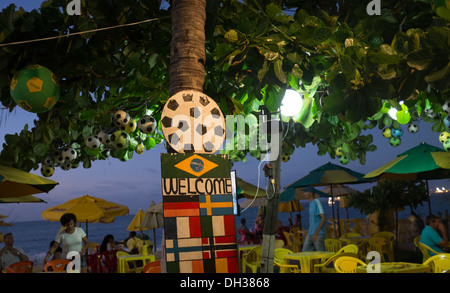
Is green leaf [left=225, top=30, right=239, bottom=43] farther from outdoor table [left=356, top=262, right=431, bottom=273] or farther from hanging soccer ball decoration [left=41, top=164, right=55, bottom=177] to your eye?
hanging soccer ball decoration [left=41, top=164, right=55, bottom=177]

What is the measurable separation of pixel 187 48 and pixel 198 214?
1.16m

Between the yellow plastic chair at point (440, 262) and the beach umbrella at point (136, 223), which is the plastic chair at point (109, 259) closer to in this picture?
the beach umbrella at point (136, 223)

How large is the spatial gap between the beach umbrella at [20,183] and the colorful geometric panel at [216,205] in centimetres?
394

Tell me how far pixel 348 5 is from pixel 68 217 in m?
5.32

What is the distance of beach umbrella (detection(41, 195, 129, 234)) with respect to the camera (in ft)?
37.6

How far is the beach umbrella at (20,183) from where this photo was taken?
5.38m

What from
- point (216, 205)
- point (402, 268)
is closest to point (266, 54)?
point (216, 205)

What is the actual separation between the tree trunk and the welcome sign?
1.89 feet

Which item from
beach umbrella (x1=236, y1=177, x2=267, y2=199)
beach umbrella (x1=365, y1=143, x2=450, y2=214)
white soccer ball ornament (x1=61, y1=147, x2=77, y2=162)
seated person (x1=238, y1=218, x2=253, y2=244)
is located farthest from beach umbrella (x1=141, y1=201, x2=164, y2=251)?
beach umbrella (x1=365, y1=143, x2=450, y2=214)

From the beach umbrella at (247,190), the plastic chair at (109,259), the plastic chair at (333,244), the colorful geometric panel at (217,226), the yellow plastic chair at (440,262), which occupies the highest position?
the beach umbrella at (247,190)

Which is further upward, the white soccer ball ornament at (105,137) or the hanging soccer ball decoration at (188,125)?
the white soccer ball ornament at (105,137)

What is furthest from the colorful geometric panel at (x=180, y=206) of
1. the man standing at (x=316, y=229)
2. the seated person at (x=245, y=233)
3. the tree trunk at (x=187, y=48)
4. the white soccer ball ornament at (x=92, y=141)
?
the seated person at (x=245, y=233)

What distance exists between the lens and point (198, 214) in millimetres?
2271

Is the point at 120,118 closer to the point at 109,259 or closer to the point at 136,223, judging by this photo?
the point at 109,259
